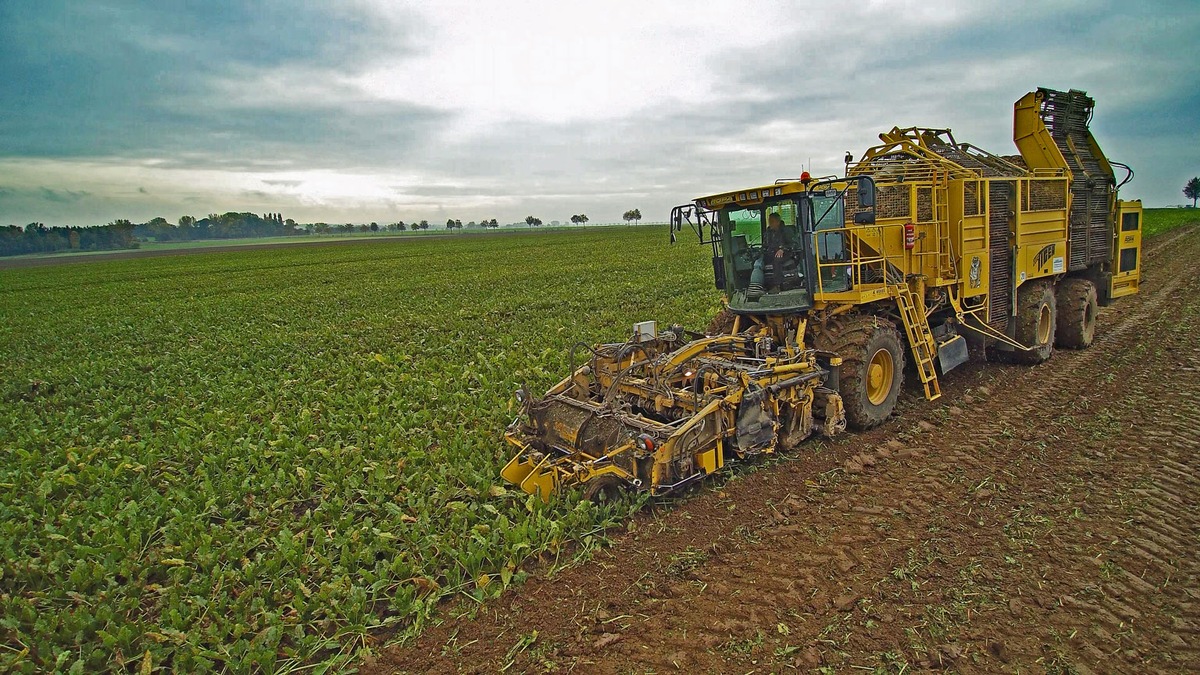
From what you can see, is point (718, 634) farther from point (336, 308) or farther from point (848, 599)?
point (336, 308)

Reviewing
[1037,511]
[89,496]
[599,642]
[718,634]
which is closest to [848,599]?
[718,634]

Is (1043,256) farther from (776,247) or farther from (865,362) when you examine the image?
(776,247)

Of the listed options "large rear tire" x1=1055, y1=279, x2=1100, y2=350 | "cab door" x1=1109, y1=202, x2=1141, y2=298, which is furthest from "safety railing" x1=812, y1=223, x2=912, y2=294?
"cab door" x1=1109, y1=202, x2=1141, y2=298

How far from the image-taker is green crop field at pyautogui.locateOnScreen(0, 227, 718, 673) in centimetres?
441

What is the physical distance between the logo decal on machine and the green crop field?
6.12 m

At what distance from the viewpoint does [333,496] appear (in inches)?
246

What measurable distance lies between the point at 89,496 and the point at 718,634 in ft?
21.4

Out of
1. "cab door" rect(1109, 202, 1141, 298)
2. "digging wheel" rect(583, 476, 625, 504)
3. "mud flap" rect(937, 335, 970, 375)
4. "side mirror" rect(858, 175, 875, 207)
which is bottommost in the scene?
"digging wheel" rect(583, 476, 625, 504)

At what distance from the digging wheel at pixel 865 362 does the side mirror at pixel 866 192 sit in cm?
148

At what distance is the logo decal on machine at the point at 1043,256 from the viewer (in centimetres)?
1022

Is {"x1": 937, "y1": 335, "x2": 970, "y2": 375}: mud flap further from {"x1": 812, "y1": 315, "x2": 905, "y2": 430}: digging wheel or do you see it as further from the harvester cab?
the harvester cab

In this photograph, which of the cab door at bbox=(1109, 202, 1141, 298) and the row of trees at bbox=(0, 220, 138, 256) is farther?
the row of trees at bbox=(0, 220, 138, 256)

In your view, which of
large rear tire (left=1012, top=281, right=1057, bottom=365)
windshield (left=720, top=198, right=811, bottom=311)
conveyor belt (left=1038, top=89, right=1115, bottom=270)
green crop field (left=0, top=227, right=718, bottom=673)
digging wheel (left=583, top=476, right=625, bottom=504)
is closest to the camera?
green crop field (left=0, top=227, right=718, bottom=673)

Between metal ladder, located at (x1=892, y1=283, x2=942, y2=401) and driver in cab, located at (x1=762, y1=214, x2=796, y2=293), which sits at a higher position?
driver in cab, located at (x1=762, y1=214, x2=796, y2=293)
